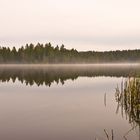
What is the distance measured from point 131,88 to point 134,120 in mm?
1535

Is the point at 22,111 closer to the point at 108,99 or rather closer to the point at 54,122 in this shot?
the point at 54,122

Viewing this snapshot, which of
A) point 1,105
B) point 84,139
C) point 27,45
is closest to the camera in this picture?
point 84,139

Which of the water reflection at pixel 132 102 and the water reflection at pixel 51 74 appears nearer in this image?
Answer: the water reflection at pixel 132 102

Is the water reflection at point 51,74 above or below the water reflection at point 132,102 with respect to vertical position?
below

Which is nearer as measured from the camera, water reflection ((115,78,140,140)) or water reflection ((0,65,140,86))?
water reflection ((115,78,140,140))

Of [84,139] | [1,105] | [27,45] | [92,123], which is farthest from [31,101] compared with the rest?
[27,45]

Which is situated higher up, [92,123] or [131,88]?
[131,88]

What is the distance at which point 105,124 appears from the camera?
59.7 ft

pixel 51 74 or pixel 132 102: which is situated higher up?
pixel 132 102

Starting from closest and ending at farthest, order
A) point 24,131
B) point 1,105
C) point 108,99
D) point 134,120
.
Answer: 1. point 24,131
2. point 134,120
3. point 1,105
4. point 108,99

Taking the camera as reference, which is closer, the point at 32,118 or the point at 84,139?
the point at 84,139

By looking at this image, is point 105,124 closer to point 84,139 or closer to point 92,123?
point 92,123

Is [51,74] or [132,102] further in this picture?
[51,74]

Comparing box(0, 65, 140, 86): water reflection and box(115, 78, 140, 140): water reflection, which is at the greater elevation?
box(115, 78, 140, 140): water reflection
